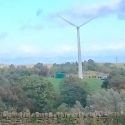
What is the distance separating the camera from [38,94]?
49.9m


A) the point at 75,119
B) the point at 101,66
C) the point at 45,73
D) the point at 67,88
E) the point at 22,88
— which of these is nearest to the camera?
the point at 75,119

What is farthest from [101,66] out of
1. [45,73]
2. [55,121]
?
[55,121]

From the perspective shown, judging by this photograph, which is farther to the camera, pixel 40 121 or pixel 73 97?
pixel 73 97

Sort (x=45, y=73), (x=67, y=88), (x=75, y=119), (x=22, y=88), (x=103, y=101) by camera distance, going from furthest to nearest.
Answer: (x=45, y=73)
(x=67, y=88)
(x=22, y=88)
(x=103, y=101)
(x=75, y=119)

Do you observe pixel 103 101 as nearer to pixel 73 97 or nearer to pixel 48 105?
pixel 48 105

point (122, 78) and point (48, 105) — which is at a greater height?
point (122, 78)

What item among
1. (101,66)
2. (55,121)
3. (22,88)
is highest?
(101,66)

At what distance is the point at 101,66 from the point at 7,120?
247 feet

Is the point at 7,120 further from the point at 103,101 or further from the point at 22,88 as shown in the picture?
the point at 22,88

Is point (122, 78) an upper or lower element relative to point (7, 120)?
upper

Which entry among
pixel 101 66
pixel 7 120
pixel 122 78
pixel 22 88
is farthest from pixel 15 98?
pixel 101 66

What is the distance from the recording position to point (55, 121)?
15.1 meters

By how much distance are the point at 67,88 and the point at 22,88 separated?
22.0ft

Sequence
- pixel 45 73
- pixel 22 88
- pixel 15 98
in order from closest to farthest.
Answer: pixel 15 98 → pixel 22 88 → pixel 45 73
